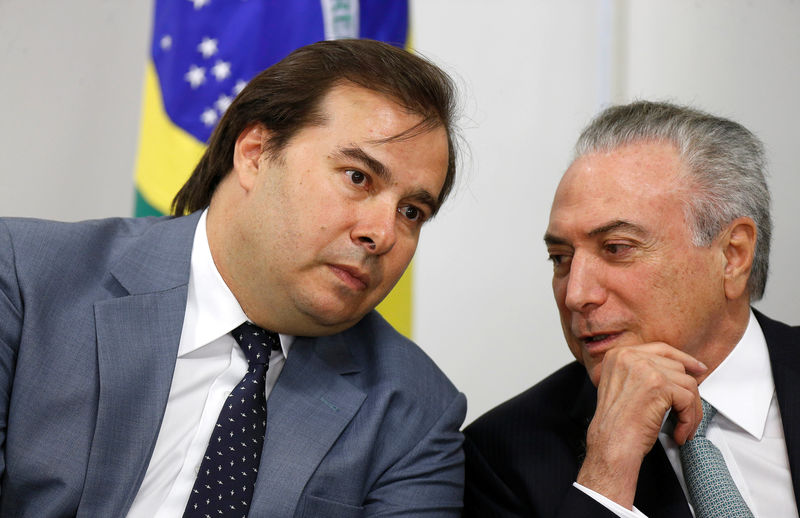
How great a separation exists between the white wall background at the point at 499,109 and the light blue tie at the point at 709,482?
4.15 ft

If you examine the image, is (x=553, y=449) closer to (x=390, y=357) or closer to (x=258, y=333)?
(x=390, y=357)

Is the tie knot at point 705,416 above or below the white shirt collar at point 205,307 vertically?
below

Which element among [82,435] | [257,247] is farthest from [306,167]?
[82,435]

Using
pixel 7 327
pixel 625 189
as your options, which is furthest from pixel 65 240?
pixel 625 189

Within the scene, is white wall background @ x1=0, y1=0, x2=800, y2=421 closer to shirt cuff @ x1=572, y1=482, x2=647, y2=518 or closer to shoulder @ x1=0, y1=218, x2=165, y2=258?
shoulder @ x1=0, y1=218, x2=165, y2=258

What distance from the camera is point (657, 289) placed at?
71.7 inches

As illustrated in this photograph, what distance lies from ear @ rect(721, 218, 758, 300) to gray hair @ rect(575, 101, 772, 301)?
1.1 inches

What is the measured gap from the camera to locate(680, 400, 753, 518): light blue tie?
1.67 metres

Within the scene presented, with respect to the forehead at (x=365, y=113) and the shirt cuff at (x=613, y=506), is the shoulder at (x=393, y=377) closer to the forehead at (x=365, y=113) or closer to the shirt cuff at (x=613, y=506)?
the shirt cuff at (x=613, y=506)

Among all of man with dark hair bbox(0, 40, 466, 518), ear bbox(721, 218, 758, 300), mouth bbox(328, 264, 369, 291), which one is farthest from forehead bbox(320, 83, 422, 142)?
ear bbox(721, 218, 758, 300)

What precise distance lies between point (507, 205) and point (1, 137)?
1.94 metres

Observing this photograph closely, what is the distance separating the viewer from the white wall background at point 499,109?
2.86 metres

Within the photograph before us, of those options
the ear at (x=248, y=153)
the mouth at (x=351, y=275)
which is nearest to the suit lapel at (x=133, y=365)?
the ear at (x=248, y=153)

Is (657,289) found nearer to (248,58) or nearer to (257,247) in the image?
(257,247)
